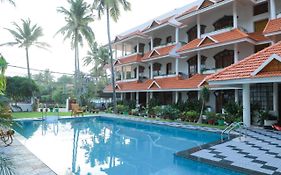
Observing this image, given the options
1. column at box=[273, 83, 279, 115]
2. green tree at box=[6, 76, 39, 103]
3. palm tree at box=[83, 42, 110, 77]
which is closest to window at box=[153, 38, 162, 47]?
column at box=[273, 83, 279, 115]

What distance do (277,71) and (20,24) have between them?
110 ft

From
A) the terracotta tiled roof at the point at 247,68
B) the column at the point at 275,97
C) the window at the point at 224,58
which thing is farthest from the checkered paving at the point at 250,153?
the window at the point at 224,58

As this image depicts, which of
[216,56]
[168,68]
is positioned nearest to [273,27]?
[216,56]

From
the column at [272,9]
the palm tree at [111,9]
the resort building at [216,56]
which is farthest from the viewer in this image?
the palm tree at [111,9]

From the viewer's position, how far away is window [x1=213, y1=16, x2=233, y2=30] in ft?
62.3

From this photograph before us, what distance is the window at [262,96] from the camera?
1508 cm

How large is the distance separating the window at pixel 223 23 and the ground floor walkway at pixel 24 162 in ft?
56.0

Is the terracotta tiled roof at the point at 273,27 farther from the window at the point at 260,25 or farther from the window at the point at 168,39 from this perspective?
the window at the point at 168,39

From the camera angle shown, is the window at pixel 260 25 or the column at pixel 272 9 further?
the window at pixel 260 25

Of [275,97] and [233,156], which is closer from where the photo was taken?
[233,156]

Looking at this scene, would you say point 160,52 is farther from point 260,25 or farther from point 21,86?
point 21,86

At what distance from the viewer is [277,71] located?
8.47m

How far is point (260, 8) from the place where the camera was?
17047 millimetres

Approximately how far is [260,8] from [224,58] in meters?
4.33
